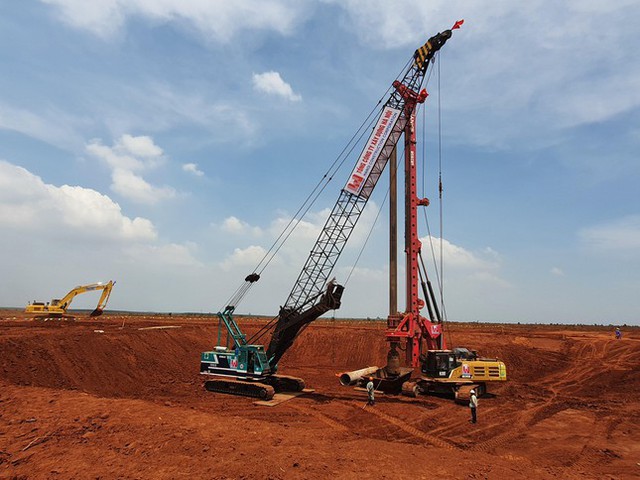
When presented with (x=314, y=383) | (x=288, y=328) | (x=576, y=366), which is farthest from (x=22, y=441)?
(x=576, y=366)

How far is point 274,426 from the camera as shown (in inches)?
543

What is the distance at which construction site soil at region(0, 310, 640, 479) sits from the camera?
400 inches

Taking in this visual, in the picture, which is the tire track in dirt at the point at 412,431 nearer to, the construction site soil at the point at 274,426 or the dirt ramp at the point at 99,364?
the construction site soil at the point at 274,426

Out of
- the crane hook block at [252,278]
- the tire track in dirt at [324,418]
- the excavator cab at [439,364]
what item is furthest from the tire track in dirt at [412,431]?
the crane hook block at [252,278]

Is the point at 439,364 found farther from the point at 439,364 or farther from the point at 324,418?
the point at 324,418

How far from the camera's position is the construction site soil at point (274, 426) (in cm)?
1016

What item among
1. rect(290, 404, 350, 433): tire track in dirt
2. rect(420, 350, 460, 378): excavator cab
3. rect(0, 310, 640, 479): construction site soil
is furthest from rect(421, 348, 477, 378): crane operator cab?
rect(290, 404, 350, 433): tire track in dirt

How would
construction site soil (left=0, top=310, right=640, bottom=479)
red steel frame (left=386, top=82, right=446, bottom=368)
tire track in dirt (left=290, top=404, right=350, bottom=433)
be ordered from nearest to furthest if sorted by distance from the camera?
construction site soil (left=0, top=310, right=640, bottom=479) → tire track in dirt (left=290, top=404, right=350, bottom=433) → red steel frame (left=386, top=82, right=446, bottom=368)

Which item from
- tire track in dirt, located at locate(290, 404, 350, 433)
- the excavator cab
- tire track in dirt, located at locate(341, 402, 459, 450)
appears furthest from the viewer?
the excavator cab

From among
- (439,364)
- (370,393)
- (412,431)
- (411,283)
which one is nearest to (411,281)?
(411,283)

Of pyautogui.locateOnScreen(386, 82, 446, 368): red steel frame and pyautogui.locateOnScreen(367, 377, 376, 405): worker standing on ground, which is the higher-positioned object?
pyautogui.locateOnScreen(386, 82, 446, 368): red steel frame

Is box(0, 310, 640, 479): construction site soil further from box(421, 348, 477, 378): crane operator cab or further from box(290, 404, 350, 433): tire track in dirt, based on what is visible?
box(421, 348, 477, 378): crane operator cab

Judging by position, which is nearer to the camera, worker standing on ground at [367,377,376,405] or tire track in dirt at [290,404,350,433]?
tire track in dirt at [290,404,350,433]

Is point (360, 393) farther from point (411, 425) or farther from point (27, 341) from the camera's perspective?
point (27, 341)
